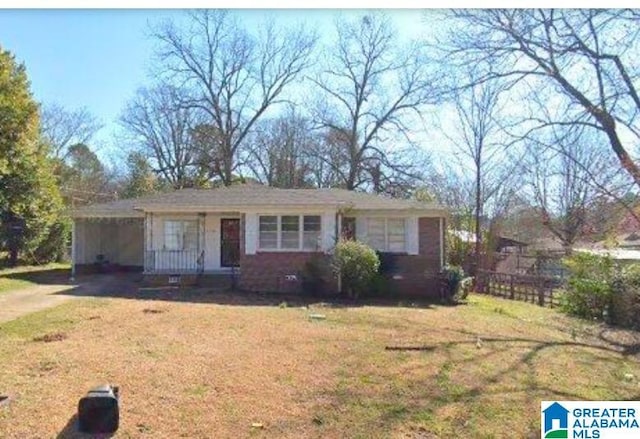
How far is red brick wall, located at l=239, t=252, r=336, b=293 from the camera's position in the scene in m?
17.0

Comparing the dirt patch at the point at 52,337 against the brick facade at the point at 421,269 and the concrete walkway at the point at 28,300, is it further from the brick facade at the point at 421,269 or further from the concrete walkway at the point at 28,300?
the brick facade at the point at 421,269

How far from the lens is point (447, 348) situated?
9250mm

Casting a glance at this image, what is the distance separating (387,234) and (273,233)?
3754mm

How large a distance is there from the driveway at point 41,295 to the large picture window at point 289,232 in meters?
5.05

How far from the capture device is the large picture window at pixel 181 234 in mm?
19112

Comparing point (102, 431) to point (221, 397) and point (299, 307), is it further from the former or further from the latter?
point (299, 307)

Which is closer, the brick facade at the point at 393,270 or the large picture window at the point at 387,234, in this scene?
the brick facade at the point at 393,270

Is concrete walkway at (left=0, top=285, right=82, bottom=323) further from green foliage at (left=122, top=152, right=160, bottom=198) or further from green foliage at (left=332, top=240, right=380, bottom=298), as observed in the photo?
green foliage at (left=122, top=152, right=160, bottom=198)

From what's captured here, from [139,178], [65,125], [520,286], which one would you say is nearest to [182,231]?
[520,286]

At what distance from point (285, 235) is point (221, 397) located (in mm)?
11240

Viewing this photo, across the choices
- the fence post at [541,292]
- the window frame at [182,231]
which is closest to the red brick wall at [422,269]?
the fence post at [541,292]

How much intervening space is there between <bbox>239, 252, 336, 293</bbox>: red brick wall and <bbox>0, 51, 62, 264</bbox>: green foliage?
26.8 feet
